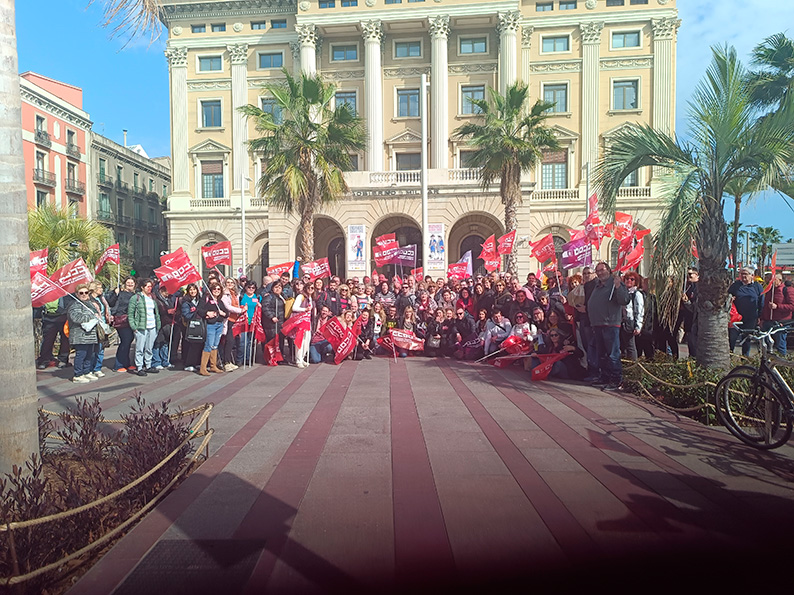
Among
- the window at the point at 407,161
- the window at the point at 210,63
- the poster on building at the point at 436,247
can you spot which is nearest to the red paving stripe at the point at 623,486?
the poster on building at the point at 436,247

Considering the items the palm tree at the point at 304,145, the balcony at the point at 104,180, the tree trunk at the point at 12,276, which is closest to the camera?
the tree trunk at the point at 12,276

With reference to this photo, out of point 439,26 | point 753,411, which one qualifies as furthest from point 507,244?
point 439,26

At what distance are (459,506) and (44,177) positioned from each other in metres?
44.3

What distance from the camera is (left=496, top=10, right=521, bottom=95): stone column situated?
118 ft

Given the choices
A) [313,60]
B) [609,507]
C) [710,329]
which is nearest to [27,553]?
[609,507]

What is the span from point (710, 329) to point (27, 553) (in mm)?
7907

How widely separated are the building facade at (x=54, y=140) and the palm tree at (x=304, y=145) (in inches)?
983

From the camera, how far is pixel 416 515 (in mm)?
3941

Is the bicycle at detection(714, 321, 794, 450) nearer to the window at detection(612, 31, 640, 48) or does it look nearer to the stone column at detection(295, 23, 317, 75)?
the stone column at detection(295, 23, 317, 75)

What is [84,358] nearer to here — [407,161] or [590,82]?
[407,161]

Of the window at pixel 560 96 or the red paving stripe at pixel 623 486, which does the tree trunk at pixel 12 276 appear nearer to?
the red paving stripe at pixel 623 486

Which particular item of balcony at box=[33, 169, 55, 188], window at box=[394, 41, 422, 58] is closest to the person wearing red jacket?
window at box=[394, 41, 422, 58]

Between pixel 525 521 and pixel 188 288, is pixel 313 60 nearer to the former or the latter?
pixel 188 288

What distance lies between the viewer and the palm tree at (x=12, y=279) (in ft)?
11.8
